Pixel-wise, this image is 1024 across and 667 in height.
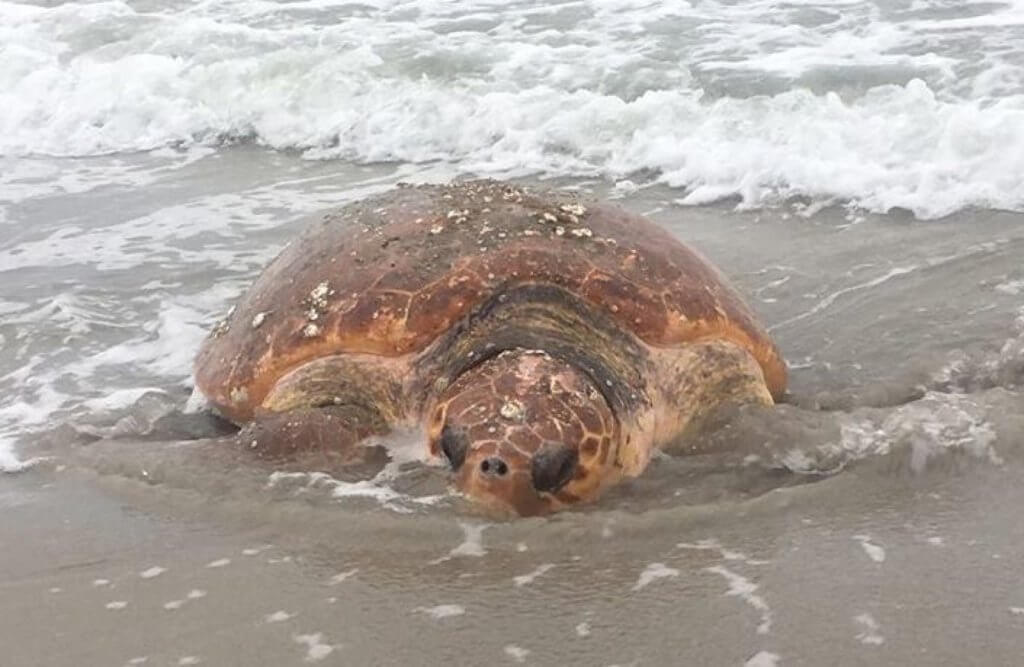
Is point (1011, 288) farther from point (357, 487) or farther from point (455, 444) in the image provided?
point (357, 487)

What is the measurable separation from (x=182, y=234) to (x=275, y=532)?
12.0 feet

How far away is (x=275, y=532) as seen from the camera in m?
3.02

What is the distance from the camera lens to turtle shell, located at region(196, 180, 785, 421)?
3703 millimetres

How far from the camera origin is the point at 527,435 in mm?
3051

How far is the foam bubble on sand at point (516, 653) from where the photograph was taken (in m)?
2.38

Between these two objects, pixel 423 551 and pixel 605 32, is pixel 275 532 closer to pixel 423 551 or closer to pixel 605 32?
pixel 423 551

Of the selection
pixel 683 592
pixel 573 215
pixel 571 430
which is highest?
pixel 573 215

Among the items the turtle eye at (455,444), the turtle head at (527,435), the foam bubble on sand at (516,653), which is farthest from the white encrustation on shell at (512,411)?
the foam bubble on sand at (516,653)

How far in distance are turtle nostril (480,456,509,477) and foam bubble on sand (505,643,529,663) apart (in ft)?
2.19

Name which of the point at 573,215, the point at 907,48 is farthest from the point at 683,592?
the point at 907,48

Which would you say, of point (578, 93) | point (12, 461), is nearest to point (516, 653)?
point (12, 461)

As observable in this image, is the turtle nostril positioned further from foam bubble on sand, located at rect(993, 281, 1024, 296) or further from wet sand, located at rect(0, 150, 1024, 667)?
foam bubble on sand, located at rect(993, 281, 1024, 296)

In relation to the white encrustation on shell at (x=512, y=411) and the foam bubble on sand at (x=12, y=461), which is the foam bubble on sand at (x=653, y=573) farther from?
the foam bubble on sand at (x=12, y=461)

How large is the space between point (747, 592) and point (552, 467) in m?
0.64
